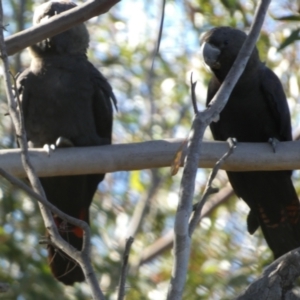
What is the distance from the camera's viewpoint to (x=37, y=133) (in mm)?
3686

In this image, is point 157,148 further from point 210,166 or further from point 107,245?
point 107,245

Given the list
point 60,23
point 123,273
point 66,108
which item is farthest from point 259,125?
point 123,273

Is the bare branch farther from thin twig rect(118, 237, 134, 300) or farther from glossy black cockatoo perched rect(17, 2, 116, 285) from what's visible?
glossy black cockatoo perched rect(17, 2, 116, 285)

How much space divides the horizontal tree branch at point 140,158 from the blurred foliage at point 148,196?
913 millimetres

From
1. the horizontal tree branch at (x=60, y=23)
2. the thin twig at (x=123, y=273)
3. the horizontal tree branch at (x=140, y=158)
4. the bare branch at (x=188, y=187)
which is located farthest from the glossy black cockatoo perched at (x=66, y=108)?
the thin twig at (x=123, y=273)

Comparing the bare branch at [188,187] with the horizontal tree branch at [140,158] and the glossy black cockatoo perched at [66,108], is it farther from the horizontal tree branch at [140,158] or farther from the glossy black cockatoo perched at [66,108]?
the glossy black cockatoo perched at [66,108]

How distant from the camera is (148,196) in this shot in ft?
18.6

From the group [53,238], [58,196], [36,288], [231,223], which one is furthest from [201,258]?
[53,238]

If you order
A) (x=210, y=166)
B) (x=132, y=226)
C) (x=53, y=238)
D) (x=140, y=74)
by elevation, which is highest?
(x=140, y=74)

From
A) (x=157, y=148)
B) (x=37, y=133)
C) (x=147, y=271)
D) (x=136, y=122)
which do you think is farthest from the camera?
(x=136, y=122)

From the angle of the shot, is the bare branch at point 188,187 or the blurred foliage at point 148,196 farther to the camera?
the blurred foliage at point 148,196

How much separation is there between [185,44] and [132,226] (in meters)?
1.75

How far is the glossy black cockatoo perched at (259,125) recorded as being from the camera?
148 inches

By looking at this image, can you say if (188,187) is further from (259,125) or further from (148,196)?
(148,196)
